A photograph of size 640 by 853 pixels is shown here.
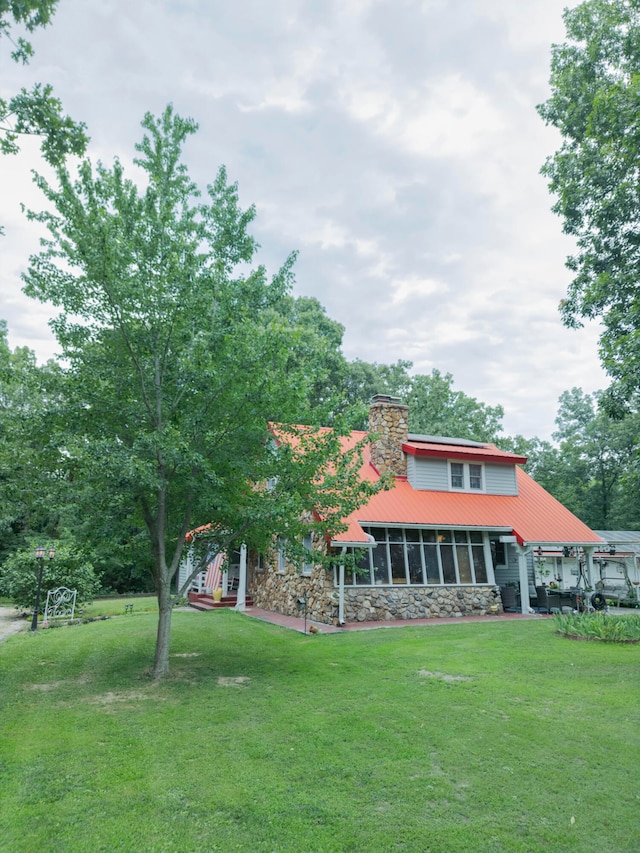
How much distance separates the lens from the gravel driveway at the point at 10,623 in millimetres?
13175

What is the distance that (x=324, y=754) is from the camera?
188 inches

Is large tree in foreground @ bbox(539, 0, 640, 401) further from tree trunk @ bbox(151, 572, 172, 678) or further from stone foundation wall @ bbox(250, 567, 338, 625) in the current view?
stone foundation wall @ bbox(250, 567, 338, 625)

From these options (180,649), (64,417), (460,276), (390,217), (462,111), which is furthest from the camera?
(460,276)

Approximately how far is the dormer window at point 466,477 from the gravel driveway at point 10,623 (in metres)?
13.3

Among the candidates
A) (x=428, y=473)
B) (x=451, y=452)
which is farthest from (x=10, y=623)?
(x=451, y=452)

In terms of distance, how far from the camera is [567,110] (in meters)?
12.2

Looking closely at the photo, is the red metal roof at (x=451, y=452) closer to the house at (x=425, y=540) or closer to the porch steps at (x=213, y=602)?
the house at (x=425, y=540)

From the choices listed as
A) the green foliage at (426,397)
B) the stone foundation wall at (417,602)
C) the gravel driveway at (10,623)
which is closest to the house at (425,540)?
the stone foundation wall at (417,602)

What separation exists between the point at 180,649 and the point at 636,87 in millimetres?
12195

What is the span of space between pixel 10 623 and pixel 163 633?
400 inches

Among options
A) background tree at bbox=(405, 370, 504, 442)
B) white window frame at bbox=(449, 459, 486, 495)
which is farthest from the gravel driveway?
background tree at bbox=(405, 370, 504, 442)

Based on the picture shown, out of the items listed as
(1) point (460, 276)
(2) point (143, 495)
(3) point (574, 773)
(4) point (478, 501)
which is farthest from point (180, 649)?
(1) point (460, 276)

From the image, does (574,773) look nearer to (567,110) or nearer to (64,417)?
(64,417)

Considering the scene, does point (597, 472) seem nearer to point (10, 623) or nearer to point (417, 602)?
point (417, 602)
